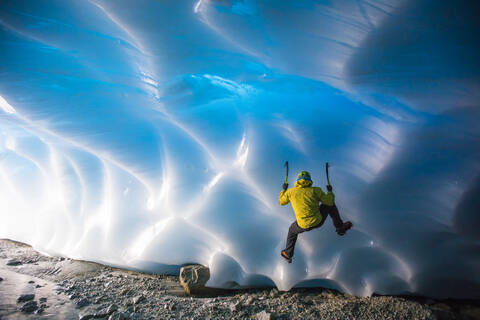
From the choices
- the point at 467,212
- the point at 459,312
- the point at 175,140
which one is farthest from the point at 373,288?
the point at 175,140

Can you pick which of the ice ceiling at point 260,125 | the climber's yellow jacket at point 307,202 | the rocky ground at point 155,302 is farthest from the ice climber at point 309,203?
the rocky ground at point 155,302

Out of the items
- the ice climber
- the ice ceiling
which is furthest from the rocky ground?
the ice climber

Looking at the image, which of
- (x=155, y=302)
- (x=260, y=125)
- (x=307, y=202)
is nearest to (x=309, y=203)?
(x=307, y=202)

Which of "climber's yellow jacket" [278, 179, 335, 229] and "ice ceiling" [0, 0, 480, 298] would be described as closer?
"climber's yellow jacket" [278, 179, 335, 229]

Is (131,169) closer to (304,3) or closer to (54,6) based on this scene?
(54,6)

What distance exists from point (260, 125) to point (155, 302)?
2808 mm

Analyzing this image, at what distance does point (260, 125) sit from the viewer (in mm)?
3043

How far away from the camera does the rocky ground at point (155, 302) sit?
2.21 m

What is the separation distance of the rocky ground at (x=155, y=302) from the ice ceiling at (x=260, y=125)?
257 millimetres

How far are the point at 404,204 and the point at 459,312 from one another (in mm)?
1827

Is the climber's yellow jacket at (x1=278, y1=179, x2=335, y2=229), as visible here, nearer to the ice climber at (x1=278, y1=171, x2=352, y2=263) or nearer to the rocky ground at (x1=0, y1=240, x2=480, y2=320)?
the ice climber at (x1=278, y1=171, x2=352, y2=263)

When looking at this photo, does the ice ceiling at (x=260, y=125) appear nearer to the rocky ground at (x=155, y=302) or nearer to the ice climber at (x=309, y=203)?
the rocky ground at (x=155, y=302)

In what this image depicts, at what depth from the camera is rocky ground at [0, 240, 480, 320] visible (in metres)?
2.21

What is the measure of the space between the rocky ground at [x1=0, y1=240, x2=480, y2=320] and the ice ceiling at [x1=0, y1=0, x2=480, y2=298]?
0.84 ft
